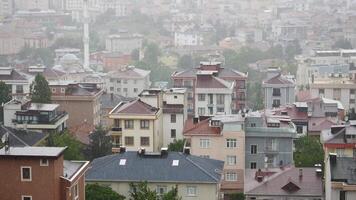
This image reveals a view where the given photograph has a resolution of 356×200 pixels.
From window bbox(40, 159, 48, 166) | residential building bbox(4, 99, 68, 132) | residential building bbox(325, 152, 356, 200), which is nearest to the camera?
window bbox(40, 159, 48, 166)

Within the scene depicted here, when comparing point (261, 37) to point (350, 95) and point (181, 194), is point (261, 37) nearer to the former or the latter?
point (350, 95)

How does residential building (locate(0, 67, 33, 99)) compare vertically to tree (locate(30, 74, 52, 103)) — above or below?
below

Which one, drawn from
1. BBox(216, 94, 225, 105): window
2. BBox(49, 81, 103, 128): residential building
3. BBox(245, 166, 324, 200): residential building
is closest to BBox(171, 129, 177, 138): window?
BBox(216, 94, 225, 105): window

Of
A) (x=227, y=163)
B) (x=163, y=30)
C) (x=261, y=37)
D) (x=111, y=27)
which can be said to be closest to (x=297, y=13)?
(x=261, y=37)

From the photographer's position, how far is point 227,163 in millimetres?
13109

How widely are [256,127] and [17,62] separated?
29.7 meters

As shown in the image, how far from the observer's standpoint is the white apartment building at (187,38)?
52.0 metres

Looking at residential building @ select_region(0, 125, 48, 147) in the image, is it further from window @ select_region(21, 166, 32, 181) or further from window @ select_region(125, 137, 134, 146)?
window @ select_region(21, 166, 32, 181)

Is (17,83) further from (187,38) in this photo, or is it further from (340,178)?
(187,38)

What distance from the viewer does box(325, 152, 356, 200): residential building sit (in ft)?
30.8

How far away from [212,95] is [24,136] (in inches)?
206

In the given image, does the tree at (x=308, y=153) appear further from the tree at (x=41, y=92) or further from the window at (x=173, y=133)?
the tree at (x=41, y=92)

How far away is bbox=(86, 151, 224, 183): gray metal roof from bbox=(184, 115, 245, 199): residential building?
1509 millimetres

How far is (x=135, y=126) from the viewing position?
14.6 meters
